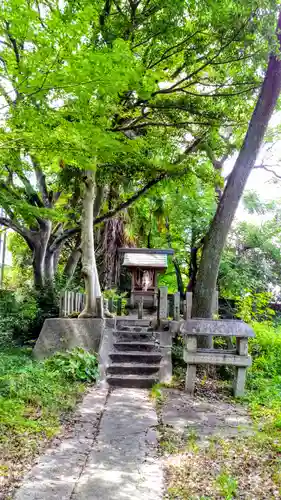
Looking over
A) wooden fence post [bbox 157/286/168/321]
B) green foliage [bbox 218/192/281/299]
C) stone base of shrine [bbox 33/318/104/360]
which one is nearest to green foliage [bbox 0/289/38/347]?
stone base of shrine [bbox 33/318/104/360]

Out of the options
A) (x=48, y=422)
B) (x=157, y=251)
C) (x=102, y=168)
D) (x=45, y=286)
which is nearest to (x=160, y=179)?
(x=102, y=168)

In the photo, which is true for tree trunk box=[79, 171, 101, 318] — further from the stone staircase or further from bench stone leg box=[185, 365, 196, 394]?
bench stone leg box=[185, 365, 196, 394]

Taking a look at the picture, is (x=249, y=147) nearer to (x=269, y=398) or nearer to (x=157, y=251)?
(x=269, y=398)

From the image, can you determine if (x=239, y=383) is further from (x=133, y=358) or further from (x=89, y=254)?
(x=89, y=254)

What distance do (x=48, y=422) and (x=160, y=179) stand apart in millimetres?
8141

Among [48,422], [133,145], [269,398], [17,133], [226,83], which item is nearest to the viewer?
[48,422]

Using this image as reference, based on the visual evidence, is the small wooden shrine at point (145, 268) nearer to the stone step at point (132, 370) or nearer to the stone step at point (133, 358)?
the stone step at point (133, 358)

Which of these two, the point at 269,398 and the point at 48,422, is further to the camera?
the point at 269,398

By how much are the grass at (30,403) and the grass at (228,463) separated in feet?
4.62

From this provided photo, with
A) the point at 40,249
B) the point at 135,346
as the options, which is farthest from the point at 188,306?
the point at 40,249

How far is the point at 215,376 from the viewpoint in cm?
780

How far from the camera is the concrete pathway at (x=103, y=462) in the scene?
3.26m

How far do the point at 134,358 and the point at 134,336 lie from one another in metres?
0.94

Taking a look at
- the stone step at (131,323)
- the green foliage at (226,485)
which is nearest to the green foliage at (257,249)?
the stone step at (131,323)
